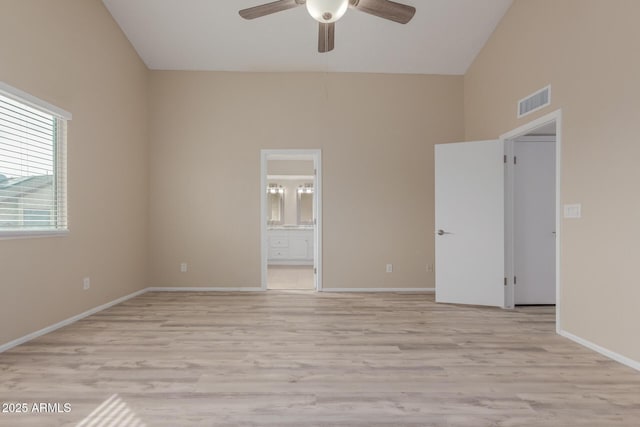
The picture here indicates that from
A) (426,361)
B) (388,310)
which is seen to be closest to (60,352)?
(426,361)

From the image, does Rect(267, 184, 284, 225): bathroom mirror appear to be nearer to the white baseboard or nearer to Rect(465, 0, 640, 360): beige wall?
Rect(465, 0, 640, 360): beige wall

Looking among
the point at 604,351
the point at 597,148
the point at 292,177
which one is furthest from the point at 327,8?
the point at 292,177

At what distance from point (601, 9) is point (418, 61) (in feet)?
7.55

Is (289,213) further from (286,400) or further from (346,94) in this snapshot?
(286,400)

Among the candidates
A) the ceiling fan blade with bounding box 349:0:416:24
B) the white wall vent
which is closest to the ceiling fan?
the ceiling fan blade with bounding box 349:0:416:24

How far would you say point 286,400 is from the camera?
1.99m

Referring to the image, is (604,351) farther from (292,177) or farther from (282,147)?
(292,177)

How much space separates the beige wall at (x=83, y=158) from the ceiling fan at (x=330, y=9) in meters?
1.89

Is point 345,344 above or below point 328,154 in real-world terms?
below

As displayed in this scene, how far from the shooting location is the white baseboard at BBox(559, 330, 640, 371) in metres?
2.44

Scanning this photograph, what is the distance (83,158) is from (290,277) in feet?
12.0

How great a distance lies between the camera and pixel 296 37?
4418mm

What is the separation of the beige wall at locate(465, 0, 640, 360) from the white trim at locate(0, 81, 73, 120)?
15.2 feet

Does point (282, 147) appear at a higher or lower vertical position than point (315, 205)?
higher
